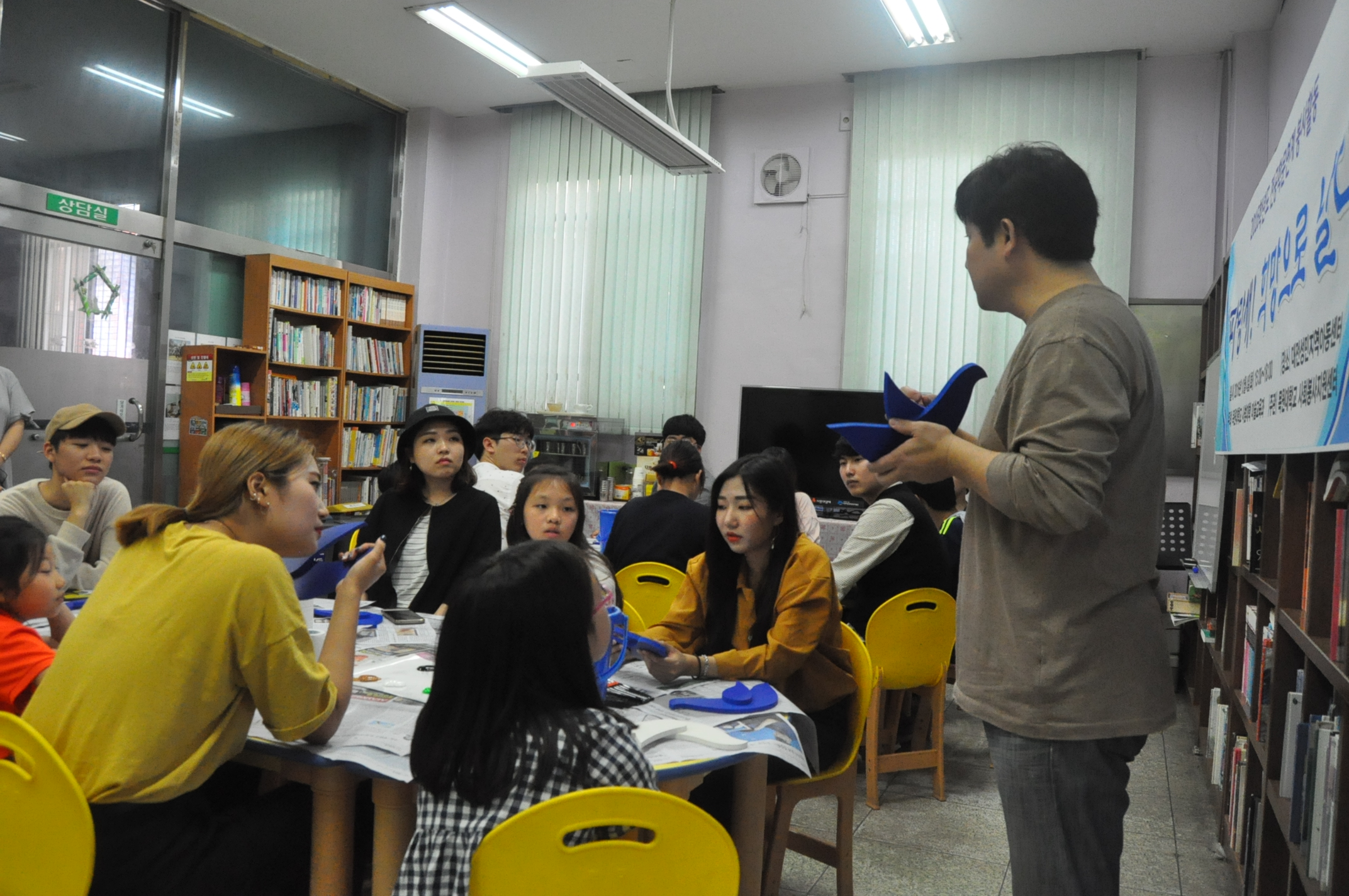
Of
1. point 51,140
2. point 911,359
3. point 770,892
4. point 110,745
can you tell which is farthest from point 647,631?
point 51,140

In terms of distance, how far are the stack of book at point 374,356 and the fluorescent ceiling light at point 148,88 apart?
1602 millimetres

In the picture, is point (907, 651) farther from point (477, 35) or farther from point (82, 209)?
point (82, 209)

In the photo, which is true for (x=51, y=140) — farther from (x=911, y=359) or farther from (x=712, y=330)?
(x=911, y=359)

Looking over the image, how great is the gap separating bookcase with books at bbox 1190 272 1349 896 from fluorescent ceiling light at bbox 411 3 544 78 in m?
4.16

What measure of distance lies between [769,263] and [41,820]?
5.95 metres

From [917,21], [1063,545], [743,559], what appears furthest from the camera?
[917,21]

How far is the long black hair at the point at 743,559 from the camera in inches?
101

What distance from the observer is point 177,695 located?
157 centimetres

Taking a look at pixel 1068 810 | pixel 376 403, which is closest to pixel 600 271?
pixel 376 403

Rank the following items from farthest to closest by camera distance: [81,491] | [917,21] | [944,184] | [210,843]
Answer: [944,184], [917,21], [81,491], [210,843]

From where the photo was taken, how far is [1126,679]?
1.38 meters

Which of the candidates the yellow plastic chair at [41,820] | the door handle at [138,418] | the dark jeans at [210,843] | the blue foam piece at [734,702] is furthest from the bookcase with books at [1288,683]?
the door handle at [138,418]

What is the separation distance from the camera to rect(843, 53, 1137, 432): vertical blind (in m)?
5.92

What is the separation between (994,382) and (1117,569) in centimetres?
508
